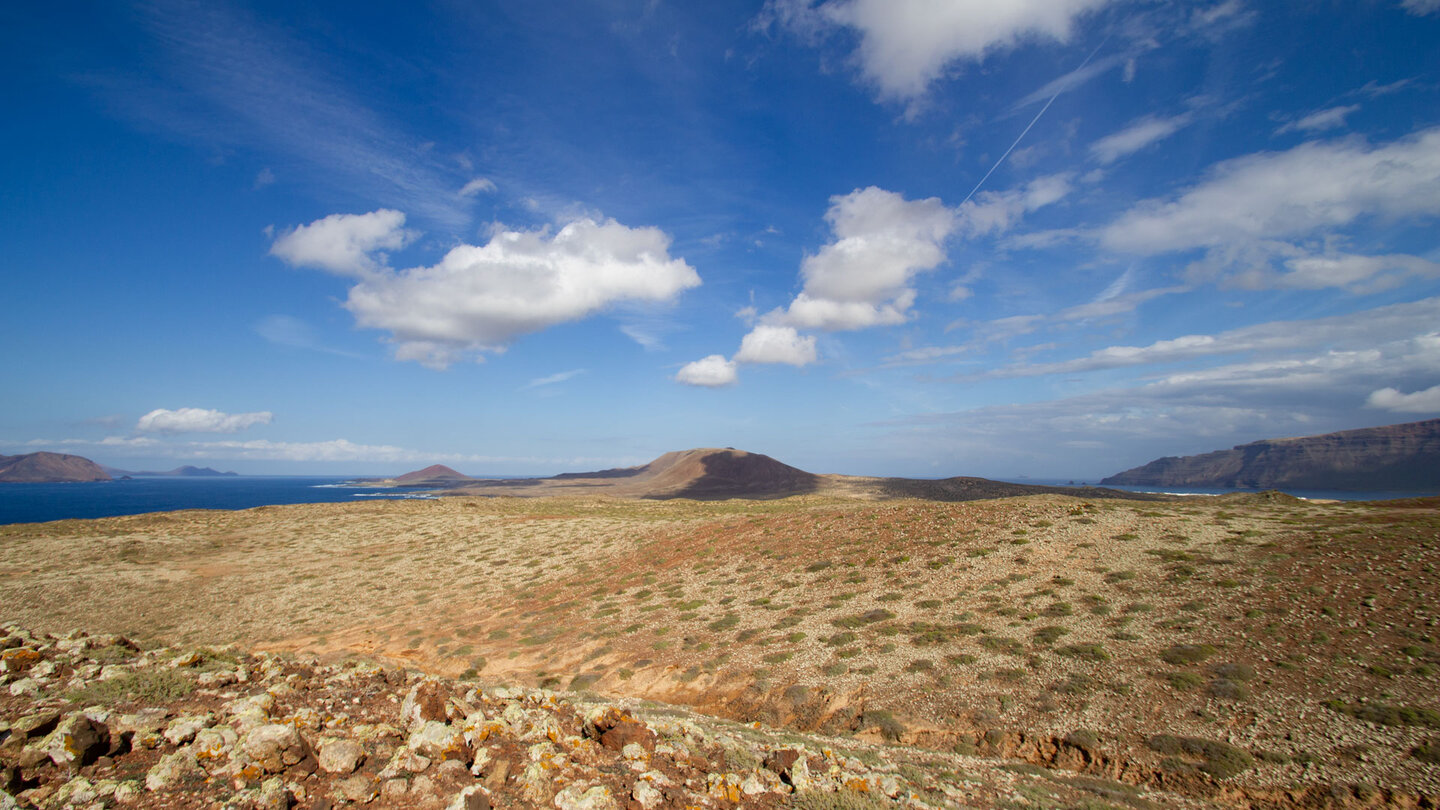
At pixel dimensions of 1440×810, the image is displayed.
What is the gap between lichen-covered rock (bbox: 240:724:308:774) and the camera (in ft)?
17.9

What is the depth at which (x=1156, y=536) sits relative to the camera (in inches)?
703

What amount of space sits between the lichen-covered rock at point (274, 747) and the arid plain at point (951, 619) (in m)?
7.84

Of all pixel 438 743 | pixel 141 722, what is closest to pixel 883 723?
pixel 438 743

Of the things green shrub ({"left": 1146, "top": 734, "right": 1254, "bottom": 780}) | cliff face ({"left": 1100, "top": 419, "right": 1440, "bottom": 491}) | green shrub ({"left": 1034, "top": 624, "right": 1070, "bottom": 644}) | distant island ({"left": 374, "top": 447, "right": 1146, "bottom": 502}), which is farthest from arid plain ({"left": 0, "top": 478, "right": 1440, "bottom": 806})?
cliff face ({"left": 1100, "top": 419, "right": 1440, "bottom": 491})

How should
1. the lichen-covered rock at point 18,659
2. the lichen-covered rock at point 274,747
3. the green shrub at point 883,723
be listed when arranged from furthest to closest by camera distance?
the green shrub at point 883,723, the lichen-covered rock at point 18,659, the lichen-covered rock at point 274,747

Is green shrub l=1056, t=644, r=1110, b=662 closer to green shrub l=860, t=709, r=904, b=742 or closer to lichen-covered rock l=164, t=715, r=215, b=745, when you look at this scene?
green shrub l=860, t=709, r=904, b=742

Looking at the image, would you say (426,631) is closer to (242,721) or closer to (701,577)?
(701,577)

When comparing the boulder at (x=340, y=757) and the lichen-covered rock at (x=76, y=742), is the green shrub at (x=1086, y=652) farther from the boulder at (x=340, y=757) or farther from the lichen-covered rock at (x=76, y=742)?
the lichen-covered rock at (x=76, y=742)

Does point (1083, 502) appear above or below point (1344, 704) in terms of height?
above

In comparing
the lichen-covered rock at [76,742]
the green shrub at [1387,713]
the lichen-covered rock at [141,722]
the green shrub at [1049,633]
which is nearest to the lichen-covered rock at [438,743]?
the lichen-covered rock at [141,722]

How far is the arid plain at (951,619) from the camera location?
8711mm

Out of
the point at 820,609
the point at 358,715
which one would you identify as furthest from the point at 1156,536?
the point at 358,715

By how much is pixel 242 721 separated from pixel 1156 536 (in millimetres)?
23233

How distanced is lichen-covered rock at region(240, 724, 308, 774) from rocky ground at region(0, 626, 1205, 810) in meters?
0.01
